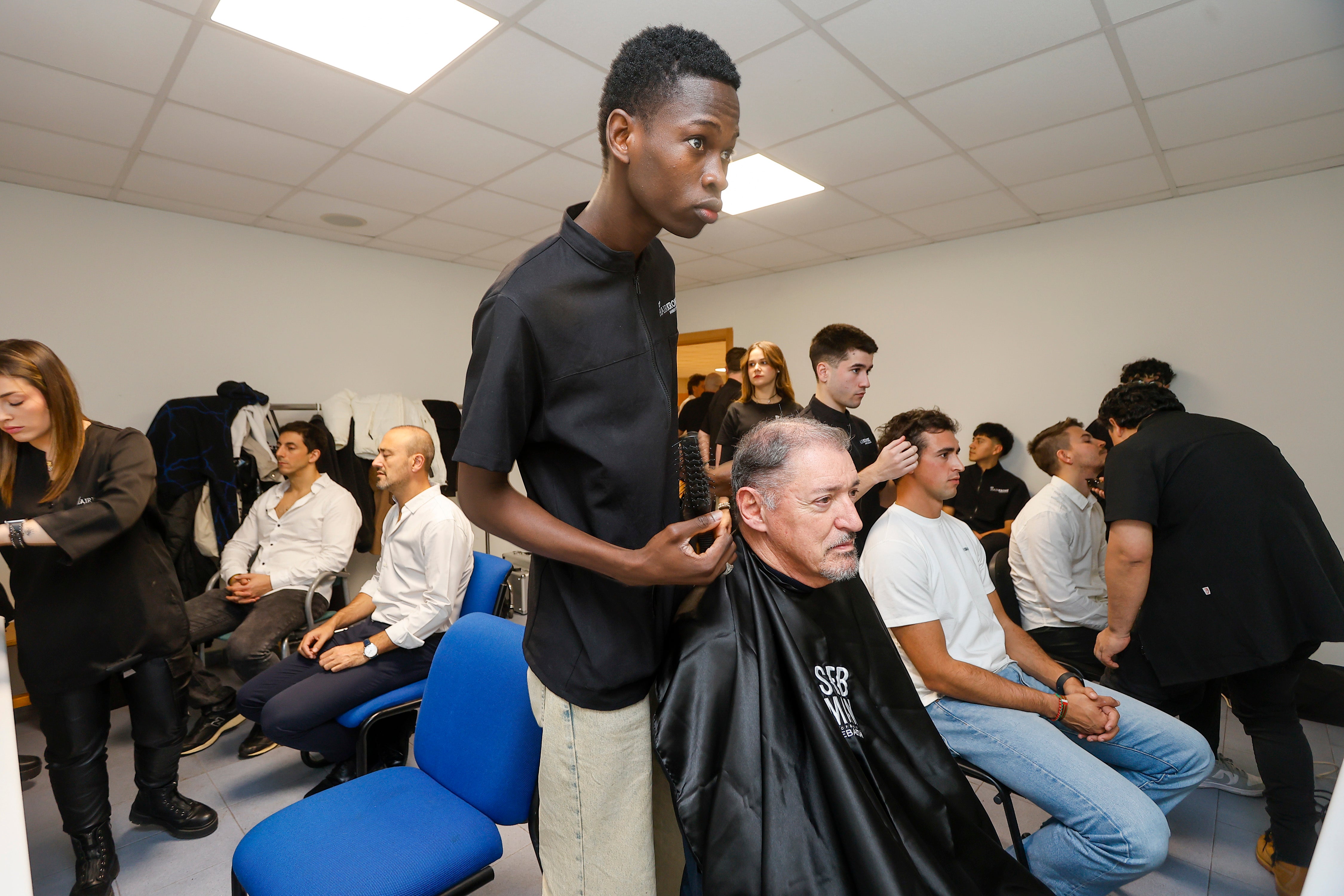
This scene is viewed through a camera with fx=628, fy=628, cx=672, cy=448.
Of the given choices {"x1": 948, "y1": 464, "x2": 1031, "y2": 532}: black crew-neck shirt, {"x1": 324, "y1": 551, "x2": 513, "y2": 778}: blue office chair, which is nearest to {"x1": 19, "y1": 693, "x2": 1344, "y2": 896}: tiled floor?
{"x1": 324, "y1": 551, "x2": 513, "y2": 778}: blue office chair

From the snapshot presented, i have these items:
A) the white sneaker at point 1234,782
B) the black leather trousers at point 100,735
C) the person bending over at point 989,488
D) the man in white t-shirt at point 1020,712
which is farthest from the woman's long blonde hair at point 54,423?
the person bending over at point 989,488

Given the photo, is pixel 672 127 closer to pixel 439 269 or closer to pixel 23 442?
pixel 23 442

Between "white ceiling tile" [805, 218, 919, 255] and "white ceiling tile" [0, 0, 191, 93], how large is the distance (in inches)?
158

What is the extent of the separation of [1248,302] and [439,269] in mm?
6106

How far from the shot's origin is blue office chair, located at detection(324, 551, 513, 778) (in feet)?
6.66

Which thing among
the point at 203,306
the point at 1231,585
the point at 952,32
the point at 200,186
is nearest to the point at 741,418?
the point at 952,32

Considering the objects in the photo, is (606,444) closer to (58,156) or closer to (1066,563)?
(1066,563)

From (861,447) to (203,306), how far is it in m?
4.56

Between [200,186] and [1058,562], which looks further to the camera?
[200,186]

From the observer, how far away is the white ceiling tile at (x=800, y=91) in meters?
2.56

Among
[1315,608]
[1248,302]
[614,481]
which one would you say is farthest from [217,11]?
[1248,302]

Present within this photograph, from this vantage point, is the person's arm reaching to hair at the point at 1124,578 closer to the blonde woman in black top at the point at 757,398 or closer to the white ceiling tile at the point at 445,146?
the blonde woman in black top at the point at 757,398

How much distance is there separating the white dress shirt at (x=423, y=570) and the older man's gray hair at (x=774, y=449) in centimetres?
152

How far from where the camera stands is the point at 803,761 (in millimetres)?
1170
